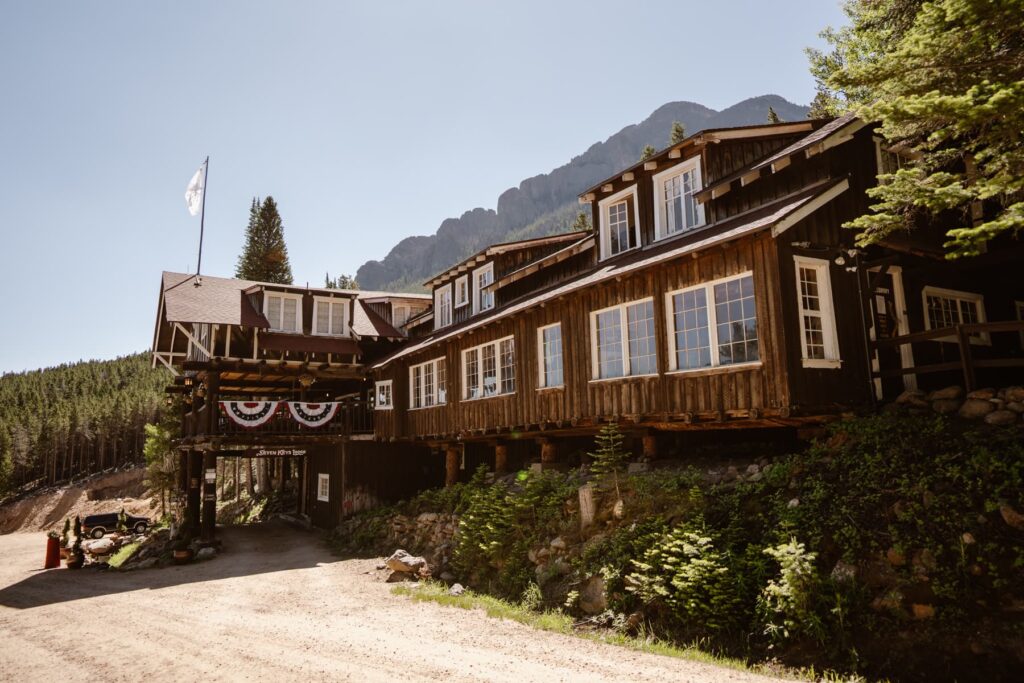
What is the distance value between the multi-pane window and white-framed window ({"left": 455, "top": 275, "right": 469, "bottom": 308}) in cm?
1131

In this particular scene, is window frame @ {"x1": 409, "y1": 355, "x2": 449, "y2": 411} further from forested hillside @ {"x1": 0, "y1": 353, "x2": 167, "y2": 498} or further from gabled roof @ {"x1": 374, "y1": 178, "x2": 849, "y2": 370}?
forested hillside @ {"x1": 0, "y1": 353, "x2": 167, "y2": 498}

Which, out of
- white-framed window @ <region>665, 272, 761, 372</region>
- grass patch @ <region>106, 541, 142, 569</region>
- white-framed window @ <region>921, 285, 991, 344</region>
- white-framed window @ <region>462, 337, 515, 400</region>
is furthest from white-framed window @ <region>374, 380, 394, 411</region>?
white-framed window @ <region>921, 285, 991, 344</region>

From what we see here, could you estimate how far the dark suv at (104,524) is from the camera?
34.0 metres

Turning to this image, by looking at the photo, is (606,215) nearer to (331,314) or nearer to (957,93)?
(957,93)

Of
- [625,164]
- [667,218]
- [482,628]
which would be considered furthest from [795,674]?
[625,164]

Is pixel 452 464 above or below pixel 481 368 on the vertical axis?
below

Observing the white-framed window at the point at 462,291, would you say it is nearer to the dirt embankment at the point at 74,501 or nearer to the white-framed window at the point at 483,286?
the white-framed window at the point at 483,286

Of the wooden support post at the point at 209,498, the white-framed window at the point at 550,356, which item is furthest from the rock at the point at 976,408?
the wooden support post at the point at 209,498

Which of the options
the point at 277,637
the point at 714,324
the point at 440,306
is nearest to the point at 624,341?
the point at 714,324

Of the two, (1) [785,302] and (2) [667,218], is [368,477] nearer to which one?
(2) [667,218]

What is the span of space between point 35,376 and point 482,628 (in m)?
153

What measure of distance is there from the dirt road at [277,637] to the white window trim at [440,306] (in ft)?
39.7

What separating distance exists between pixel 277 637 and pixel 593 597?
6.05m

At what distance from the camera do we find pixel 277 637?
442 inches
